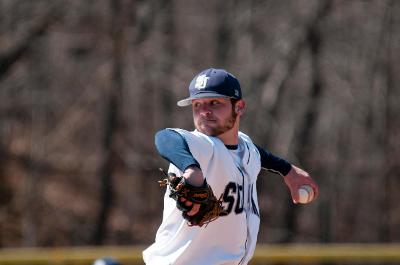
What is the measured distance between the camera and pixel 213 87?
12.2ft

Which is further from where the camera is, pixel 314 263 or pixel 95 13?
pixel 95 13

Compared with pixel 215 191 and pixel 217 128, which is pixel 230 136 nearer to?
pixel 217 128

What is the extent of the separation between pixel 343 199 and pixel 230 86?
12266 mm

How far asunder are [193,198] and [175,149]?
9.0 inches

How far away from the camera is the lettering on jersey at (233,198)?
3.77m

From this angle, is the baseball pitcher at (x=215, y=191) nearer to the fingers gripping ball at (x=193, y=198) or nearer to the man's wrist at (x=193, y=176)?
the fingers gripping ball at (x=193, y=198)

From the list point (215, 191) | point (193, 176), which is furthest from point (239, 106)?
point (193, 176)

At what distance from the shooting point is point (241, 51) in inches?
599

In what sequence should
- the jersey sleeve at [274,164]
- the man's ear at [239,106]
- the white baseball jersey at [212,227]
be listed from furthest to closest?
the jersey sleeve at [274,164]
the man's ear at [239,106]
the white baseball jersey at [212,227]

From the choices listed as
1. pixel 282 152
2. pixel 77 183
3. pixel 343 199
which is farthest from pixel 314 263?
pixel 77 183

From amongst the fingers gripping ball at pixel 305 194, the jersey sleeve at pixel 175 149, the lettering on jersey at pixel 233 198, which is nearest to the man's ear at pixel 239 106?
the lettering on jersey at pixel 233 198

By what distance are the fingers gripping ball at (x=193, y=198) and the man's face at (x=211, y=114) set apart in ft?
1.56

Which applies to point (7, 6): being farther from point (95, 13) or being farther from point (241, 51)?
point (241, 51)

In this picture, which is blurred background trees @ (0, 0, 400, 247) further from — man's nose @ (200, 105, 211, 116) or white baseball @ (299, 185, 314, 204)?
man's nose @ (200, 105, 211, 116)
